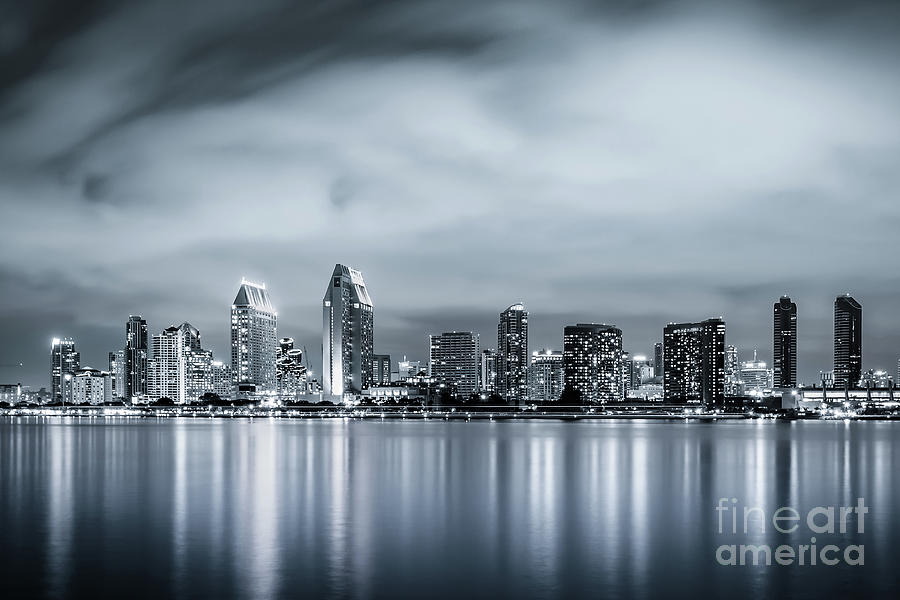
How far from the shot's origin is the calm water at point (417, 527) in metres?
29.5

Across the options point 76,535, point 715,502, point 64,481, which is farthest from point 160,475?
point 715,502

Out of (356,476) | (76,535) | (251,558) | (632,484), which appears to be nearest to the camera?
(251,558)

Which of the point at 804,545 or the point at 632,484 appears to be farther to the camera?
the point at 632,484

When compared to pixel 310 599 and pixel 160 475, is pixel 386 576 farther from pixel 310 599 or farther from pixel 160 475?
pixel 160 475

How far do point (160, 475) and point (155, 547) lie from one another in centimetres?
3424

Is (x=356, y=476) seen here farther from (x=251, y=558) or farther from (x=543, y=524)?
(x=251, y=558)

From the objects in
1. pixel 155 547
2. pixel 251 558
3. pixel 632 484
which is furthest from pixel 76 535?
pixel 632 484

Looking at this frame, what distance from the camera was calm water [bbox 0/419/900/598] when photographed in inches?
1163

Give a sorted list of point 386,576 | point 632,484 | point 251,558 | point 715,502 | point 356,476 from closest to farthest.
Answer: point 386,576, point 251,558, point 715,502, point 632,484, point 356,476

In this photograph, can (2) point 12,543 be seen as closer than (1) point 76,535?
Yes

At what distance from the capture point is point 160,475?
69.0 meters

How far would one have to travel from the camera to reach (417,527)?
1641 inches

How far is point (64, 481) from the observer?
6378 cm

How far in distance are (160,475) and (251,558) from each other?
37.8 meters
